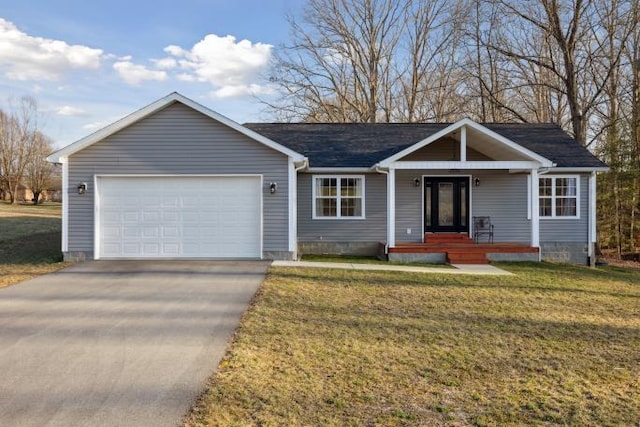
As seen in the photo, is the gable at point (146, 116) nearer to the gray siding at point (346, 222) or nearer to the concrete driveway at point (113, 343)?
the gray siding at point (346, 222)

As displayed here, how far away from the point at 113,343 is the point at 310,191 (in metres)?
9.30

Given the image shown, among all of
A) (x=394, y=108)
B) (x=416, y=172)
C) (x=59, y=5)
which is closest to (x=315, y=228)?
(x=416, y=172)

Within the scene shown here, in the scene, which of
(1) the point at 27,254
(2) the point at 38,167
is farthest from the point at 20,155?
(1) the point at 27,254

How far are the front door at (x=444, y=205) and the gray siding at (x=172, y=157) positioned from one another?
5150 millimetres

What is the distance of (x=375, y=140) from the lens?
15.4 m

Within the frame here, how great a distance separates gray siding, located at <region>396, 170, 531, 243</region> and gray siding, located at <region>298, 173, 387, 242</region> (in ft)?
2.06

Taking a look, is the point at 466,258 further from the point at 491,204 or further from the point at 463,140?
the point at 463,140

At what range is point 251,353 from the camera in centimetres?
488

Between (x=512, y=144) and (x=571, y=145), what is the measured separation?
164 inches

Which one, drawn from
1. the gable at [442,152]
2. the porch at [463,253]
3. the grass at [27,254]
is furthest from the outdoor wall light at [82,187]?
the gable at [442,152]

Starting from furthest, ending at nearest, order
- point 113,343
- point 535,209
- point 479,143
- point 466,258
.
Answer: point 479,143 → point 535,209 → point 466,258 → point 113,343

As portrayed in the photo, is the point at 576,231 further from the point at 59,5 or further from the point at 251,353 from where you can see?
the point at 59,5

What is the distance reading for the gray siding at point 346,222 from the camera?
1398 cm

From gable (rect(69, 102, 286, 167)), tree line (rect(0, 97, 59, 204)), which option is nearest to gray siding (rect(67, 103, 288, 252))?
gable (rect(69, 102, 286, 167))
